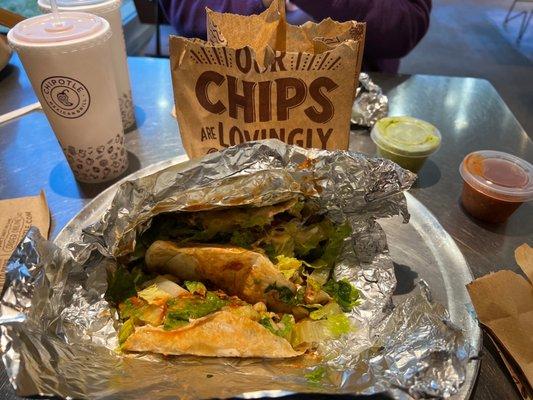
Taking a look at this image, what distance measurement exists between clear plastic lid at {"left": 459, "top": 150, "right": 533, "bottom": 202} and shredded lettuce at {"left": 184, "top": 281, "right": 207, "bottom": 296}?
866mm

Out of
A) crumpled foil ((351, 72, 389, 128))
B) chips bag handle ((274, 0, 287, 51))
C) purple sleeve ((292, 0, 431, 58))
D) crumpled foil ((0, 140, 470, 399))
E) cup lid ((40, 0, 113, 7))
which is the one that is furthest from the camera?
purple sleeve ((292, 0, 431, 58))

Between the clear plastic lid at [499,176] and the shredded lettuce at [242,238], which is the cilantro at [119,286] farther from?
the clear plastic lid at [499,176]

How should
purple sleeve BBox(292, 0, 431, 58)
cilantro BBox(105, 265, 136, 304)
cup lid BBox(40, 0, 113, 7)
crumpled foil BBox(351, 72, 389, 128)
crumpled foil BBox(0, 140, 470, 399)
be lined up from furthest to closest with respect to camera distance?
purple sleeve BBox(292, 0, 431, 58)
crumpled foil BBox(351, 72, 389, 128)
cup lid BBox(40, 0, 113, 7)
cilantro BBox(105, 265, 136, 304)
crumpled foil BBox(0, 140, 470, 399)

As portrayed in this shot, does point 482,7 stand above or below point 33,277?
below

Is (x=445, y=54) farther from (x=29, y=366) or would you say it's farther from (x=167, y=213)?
(x=29, y=366)

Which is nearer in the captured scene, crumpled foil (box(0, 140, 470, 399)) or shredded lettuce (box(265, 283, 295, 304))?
crumpled foil (box(0, 140, 470, 399))

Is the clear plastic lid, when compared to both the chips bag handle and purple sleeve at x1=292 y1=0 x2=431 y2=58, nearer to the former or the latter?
the chips bag handle

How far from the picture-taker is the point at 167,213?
1.03 metres

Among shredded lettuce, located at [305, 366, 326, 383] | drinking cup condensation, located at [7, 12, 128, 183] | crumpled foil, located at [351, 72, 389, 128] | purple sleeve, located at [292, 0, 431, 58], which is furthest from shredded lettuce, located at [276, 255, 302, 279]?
purple sleeve, located at [292, 0, 431, 58]

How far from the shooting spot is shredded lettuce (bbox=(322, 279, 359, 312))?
1.01 metres

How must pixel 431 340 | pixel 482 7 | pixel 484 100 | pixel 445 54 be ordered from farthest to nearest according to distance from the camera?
pixel 482 7 < pixel 445 54 < pixel 484 100 < pixel 431 340

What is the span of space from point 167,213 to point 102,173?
20.0 inches

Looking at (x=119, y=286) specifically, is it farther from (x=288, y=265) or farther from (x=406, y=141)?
(x=406, y=141)

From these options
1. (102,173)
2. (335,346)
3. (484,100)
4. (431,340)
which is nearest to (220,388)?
(335,346)
